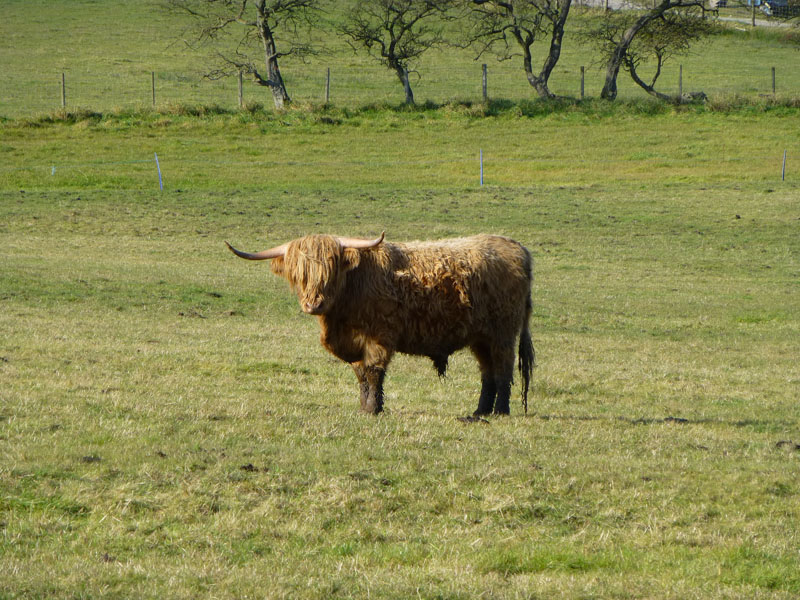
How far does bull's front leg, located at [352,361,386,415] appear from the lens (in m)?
9.20

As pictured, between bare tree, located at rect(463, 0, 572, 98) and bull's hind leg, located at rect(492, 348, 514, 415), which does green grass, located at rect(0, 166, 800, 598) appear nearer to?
bull's hind leg, located at rect(492, 348, 514, 415)

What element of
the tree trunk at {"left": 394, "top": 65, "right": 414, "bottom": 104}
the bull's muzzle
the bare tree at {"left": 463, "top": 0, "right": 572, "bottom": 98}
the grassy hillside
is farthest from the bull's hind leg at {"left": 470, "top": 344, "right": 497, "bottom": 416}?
the bare tree at {"left": 463, "top": 0, "right": 572, "bottom": 98}

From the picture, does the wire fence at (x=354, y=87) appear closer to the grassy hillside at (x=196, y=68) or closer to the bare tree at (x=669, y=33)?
the grassy hillside at (x=196, y=68)

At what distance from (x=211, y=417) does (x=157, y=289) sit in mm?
10246

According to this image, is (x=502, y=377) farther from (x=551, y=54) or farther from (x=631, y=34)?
(x=631, y=34)

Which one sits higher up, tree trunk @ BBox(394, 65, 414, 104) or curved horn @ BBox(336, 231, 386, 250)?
tree trunk @ BBox(394, 65, 414, 104)

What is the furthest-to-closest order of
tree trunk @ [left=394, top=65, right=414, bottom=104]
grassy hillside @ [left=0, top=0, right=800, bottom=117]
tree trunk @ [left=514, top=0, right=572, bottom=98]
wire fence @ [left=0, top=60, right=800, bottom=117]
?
grassy hillside @ [left=0, top=0, right=800, bottom=117] → tree trunk @ [left=514, top=0, right=572, bottom=98] → wire fence @ [left=0, top=60, right=800, bottom=117] → tree trunk @ [left=394, top=65, right=414, bottom=104]

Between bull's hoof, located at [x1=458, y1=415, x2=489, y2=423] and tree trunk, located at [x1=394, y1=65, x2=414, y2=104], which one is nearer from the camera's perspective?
bull's hoof, located at [x1=458, y1=415, x2=489, y2=423]

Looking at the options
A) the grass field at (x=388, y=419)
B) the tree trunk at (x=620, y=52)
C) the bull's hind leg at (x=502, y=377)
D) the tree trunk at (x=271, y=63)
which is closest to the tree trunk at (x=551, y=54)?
the tree trunk at (x=620, y=52)

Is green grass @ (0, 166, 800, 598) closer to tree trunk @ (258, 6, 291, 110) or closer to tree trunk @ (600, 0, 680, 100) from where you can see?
tree trunk @ (258, 6, 291, 110)

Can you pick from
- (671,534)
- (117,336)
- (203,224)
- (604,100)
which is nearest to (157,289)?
(117,336)

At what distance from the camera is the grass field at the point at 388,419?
217 inches

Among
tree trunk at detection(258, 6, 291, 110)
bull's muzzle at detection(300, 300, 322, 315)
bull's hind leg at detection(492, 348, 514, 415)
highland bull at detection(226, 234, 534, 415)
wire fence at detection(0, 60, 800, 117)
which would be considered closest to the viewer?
bull's muzzle at detection(300, 300, 322, 315)

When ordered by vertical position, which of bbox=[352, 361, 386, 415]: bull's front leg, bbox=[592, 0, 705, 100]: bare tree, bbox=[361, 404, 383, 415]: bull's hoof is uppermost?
bbox=[592, 0, 705, 100]: bare tree
